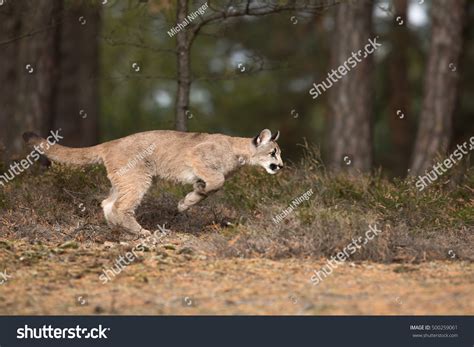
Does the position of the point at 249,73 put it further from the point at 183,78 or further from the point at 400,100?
the point at 400,100

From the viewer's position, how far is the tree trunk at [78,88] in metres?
23.2

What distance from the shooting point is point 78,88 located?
2461cm

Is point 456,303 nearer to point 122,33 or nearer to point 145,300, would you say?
point 145,300

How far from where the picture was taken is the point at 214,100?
34125mm

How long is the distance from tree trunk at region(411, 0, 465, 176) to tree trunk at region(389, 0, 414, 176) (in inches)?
389

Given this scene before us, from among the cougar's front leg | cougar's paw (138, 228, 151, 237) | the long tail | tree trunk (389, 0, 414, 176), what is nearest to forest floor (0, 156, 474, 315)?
cougar's paw (138, 228, 151, 237)

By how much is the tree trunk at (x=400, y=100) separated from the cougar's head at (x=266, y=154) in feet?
53.5

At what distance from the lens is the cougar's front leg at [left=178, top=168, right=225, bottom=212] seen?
36.3 feet

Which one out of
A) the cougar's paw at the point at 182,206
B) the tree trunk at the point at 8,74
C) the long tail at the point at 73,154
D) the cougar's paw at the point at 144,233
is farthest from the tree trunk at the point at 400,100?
the cougar's paw at the point at 144,233

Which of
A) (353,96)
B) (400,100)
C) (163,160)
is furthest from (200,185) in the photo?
(400,100)

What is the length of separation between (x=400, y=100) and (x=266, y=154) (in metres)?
17.0

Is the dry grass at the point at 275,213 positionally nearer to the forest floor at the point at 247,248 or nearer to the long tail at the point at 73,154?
the forest floor at the point at 247,248

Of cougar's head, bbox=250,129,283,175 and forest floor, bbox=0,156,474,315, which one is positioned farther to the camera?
cougar's head, bbox=250,129,283,175

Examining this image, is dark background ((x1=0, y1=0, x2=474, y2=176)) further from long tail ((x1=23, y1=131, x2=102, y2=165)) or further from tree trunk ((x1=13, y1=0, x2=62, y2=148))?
long tail ((x1=23, y1=131, x2=102, y2=165))
